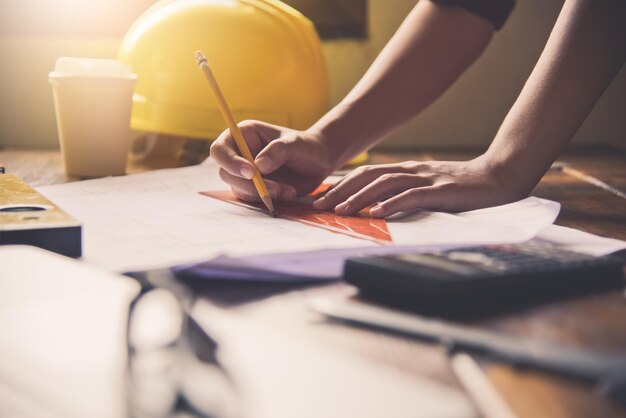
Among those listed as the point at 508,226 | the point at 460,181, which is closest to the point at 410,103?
the point at 460,181

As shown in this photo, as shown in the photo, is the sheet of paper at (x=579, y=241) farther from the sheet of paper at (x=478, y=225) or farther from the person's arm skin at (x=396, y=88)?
the person's arm skin at (x=396, y=88)

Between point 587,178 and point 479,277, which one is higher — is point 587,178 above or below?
below

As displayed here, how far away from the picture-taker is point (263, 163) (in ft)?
2.00

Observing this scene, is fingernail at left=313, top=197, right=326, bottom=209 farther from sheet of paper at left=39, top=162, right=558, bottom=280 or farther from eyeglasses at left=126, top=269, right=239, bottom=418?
eyeglasses at left=126, top=269, right=239, bottom=418

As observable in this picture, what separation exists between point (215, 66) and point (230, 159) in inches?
19.2

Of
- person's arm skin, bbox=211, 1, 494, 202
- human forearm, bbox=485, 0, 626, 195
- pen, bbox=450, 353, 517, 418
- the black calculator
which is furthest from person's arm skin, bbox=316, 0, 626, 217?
pen, bbox=450, 353, 517, 418

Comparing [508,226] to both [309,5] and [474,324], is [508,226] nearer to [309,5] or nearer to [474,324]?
[474,324]

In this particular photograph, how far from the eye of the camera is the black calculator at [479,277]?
0.30 metres

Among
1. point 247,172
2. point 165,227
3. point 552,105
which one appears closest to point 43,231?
point 165,227

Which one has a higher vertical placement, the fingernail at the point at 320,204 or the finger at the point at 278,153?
the finger at the point at 278,153

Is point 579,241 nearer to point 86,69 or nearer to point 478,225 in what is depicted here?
point 478,225

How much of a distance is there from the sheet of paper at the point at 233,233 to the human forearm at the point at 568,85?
0.06 meters

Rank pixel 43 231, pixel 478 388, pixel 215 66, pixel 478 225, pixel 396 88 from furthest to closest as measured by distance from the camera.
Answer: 1. pixel 215 66
2. pixel 396 88
3. pixel 478 225
4. pixel 43 231
5. pixel 478 388

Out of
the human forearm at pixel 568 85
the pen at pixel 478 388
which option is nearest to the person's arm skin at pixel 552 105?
the human forearm at pixel 568 85
